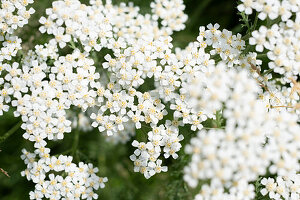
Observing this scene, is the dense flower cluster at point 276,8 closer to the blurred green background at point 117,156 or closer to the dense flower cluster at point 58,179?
the blurred green background at point 117,156

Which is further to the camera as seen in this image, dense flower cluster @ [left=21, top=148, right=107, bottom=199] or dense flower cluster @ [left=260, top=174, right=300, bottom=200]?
dense flower cluster @ [left=21, top=148, right=107, bottom=199]

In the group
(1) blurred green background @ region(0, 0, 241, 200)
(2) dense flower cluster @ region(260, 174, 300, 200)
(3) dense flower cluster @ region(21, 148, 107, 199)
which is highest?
(1) blurred green background @ region(0, 0, 241, 200)

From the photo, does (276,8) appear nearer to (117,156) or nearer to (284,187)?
(284,187)

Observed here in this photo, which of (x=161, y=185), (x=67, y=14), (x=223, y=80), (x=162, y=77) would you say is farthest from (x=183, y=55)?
(x=161, y=185)

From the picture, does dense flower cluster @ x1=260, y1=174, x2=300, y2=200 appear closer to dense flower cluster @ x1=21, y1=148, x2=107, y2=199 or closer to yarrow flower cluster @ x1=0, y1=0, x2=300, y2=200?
yarrow flower cluster @ x1=0, y1=0, x2=300, y2=200

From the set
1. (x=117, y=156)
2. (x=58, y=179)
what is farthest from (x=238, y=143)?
(x=117, y=156)

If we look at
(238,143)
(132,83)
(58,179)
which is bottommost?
(58,179)

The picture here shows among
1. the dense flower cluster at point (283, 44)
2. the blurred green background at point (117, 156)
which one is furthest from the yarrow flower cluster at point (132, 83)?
the blurred green background at point (117, 156)

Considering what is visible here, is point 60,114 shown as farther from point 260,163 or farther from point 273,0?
point 273,0

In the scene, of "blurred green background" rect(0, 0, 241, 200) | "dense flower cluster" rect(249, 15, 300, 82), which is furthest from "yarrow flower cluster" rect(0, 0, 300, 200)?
"blurred green background" rect(0, 0, 241, 200)
